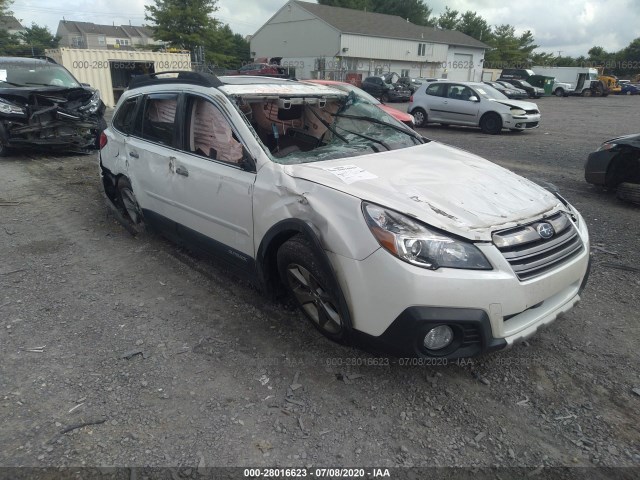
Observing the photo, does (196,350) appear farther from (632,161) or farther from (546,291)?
(632,161)

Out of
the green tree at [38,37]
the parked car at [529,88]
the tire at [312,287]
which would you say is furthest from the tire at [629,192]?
the green tree at [38,37]

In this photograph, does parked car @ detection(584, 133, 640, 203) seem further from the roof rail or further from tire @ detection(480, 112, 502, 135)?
tire @ detection(480, 112, 502, 135)

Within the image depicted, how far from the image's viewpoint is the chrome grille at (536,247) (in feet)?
7.94

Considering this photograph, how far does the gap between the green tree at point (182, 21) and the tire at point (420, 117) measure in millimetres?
26707

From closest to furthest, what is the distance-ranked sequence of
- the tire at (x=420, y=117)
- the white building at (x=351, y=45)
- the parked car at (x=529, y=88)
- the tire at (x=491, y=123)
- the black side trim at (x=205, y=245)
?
the black side trim at (x=205, y=245) → the tire at (x=491, y=123) → the tire at (x=420, y=117) → the parked car at (x=529, y=88) → the white building at (x=351, y=45)

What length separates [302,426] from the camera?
2377mm

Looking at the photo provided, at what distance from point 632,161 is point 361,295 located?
18.4ft

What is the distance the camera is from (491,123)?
13.6 metres

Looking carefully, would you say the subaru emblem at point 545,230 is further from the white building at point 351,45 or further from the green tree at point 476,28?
the green tree at point 476,28

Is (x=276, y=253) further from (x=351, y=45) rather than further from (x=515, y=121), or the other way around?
(x=351, y=45)

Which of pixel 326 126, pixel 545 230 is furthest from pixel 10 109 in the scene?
pixel 545 230

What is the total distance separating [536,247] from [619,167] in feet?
16.1

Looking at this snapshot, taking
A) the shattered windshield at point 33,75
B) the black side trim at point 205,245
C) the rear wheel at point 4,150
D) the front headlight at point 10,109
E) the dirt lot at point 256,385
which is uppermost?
the shattered windshield at point 33,75

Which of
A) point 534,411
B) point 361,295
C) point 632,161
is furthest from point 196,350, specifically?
point 632,161
